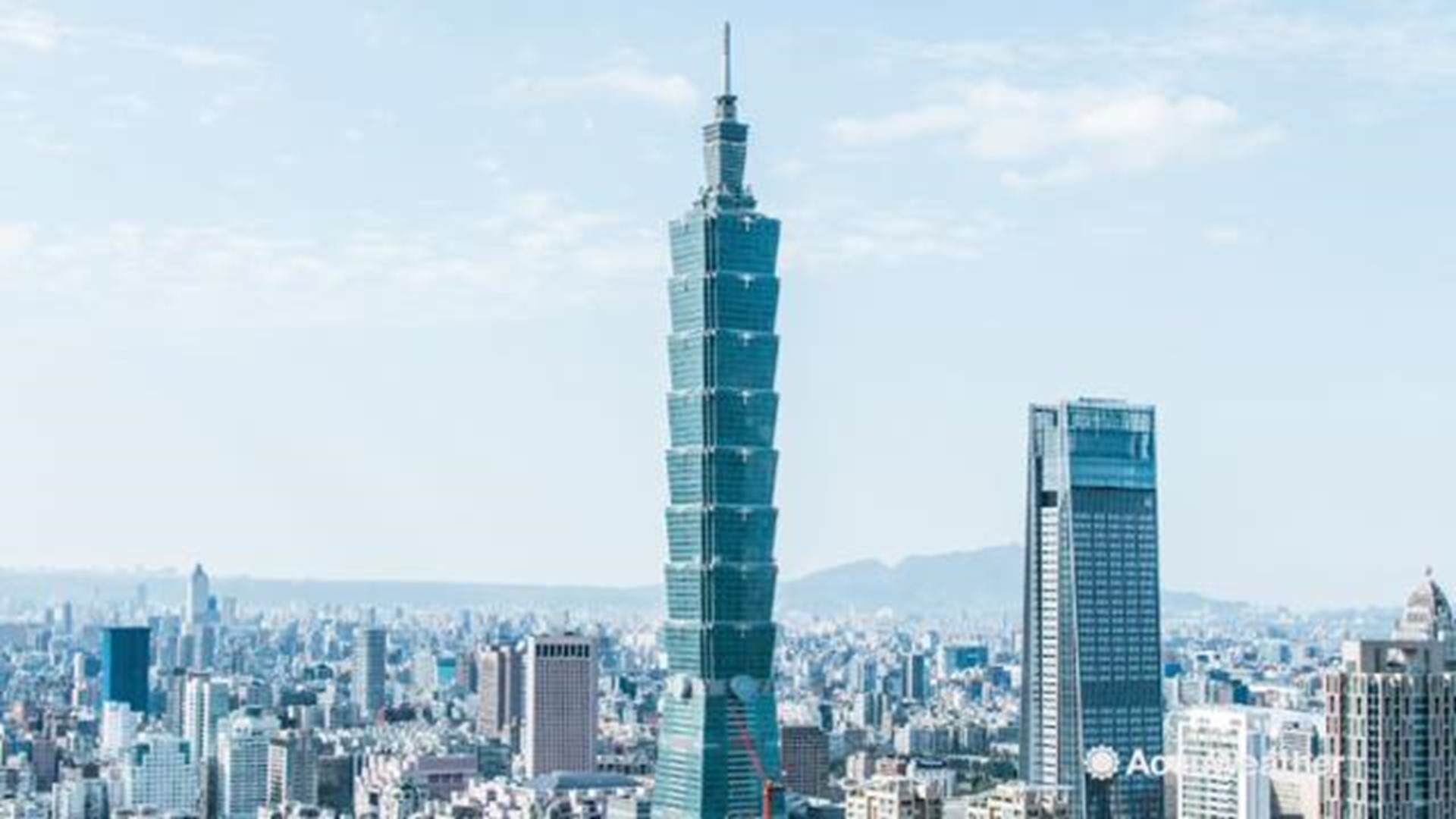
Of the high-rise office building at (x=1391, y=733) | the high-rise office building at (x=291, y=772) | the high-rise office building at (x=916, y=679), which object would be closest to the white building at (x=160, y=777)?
the high-rise office building at (x=291, y=772)

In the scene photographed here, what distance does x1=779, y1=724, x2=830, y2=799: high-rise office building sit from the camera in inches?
3497

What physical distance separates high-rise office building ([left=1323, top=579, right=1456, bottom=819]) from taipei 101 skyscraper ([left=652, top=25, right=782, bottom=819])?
3340 centimetres

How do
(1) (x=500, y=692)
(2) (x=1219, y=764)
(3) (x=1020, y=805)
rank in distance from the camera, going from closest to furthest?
(3) (x=1020, y=805) < (2) (x=1219, y=764) < (1) (x=500, y=692)

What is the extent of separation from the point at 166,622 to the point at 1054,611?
123 meters

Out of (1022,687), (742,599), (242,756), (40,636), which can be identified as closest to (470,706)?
(242,756)

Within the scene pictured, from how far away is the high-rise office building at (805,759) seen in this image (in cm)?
8881

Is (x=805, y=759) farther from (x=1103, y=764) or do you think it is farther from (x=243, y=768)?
(x=243, y=768)

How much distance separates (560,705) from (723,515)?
32024 mm

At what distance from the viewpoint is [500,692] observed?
12075 centimetres

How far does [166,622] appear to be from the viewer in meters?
194

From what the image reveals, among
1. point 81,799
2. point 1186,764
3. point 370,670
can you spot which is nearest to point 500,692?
point 370,670

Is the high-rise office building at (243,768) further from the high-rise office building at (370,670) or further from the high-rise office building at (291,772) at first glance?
the high-rise office building at (370,670)

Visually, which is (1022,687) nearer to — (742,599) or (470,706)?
(742,599)

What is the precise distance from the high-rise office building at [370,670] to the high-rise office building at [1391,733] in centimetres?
10267
